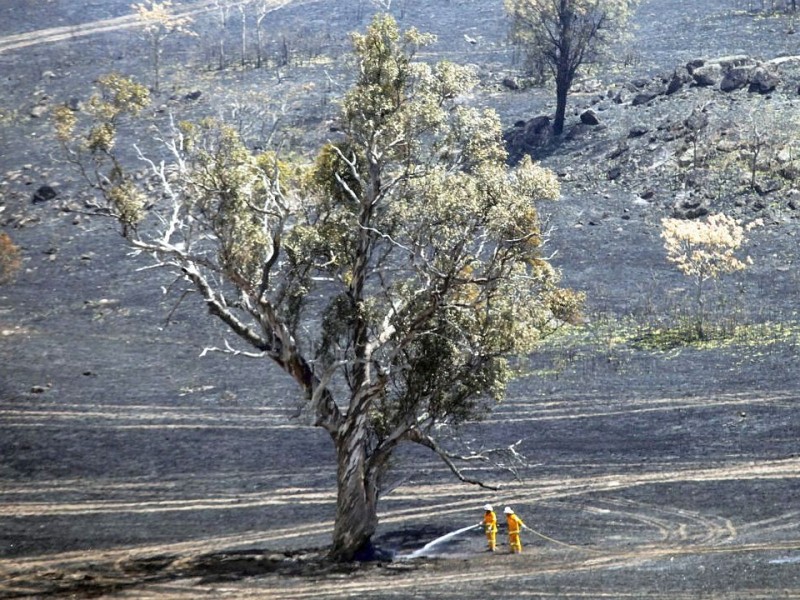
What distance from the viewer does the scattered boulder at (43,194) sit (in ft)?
198

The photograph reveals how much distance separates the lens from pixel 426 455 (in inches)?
1270

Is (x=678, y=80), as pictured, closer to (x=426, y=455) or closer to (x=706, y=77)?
(x=706, y=77)

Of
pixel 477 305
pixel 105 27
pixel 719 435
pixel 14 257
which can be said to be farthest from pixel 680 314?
pixel 105 27

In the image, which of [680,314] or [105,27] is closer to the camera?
[680,314]

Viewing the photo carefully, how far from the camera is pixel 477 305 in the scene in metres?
23.6

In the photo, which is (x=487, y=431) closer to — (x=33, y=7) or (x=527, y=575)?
(x=527, y=575)

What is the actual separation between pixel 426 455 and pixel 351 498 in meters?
9.27

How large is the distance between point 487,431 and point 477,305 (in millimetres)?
10260

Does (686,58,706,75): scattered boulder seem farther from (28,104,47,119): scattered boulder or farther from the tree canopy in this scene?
(28,104,47,119): scattered boulder

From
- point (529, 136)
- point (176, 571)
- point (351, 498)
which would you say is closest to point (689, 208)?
point (529, 136)

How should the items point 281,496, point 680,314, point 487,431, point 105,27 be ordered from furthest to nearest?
point 105,27 < point 680,314 < point 487,431 < point 281,496

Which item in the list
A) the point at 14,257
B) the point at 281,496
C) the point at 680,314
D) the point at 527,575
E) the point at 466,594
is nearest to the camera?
the point at 466,594

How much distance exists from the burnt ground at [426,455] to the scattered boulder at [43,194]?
13.6 inches

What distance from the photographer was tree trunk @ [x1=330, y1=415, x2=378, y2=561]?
2303 centimetres
